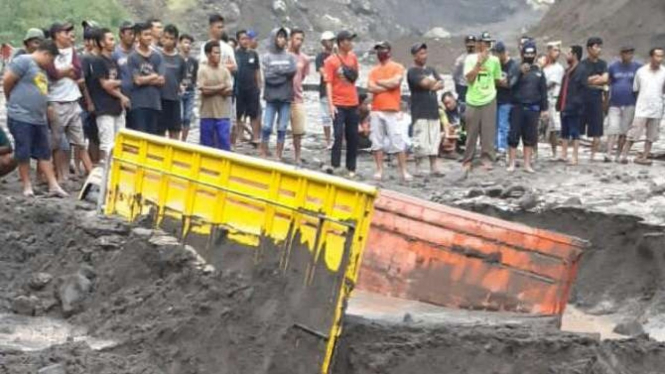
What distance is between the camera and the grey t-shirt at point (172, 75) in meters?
14.3

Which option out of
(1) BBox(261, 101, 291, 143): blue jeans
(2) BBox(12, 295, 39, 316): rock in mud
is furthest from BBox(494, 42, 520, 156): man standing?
(2) BBox(12, 295, 39, 316): rock in mud

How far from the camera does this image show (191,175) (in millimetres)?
9539

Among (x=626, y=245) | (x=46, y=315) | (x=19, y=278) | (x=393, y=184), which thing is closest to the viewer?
(x=46, y=315)

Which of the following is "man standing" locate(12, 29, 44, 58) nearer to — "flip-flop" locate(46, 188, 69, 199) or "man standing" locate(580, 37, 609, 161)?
"flip-flop" locate(46, 188, 69, 199)

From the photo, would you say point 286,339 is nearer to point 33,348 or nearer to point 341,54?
point 33,348

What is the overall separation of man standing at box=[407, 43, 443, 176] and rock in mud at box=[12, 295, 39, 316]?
22.4ft

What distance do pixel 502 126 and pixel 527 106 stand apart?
954 millimetres

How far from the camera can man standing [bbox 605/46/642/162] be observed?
1659 centimetres

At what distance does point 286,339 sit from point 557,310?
255cm

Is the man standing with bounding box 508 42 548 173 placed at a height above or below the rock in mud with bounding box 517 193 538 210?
above

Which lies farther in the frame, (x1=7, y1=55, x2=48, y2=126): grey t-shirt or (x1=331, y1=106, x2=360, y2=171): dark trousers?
(x1=331, y1=106, x2=360, y2=171): dark trousers

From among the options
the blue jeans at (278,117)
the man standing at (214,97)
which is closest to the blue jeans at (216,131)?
the man standing at (214,97)

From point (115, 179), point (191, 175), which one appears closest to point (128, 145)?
point (115, 179)

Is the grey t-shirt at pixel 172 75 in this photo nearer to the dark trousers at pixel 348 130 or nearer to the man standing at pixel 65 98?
the man standing at pixel 65 98
